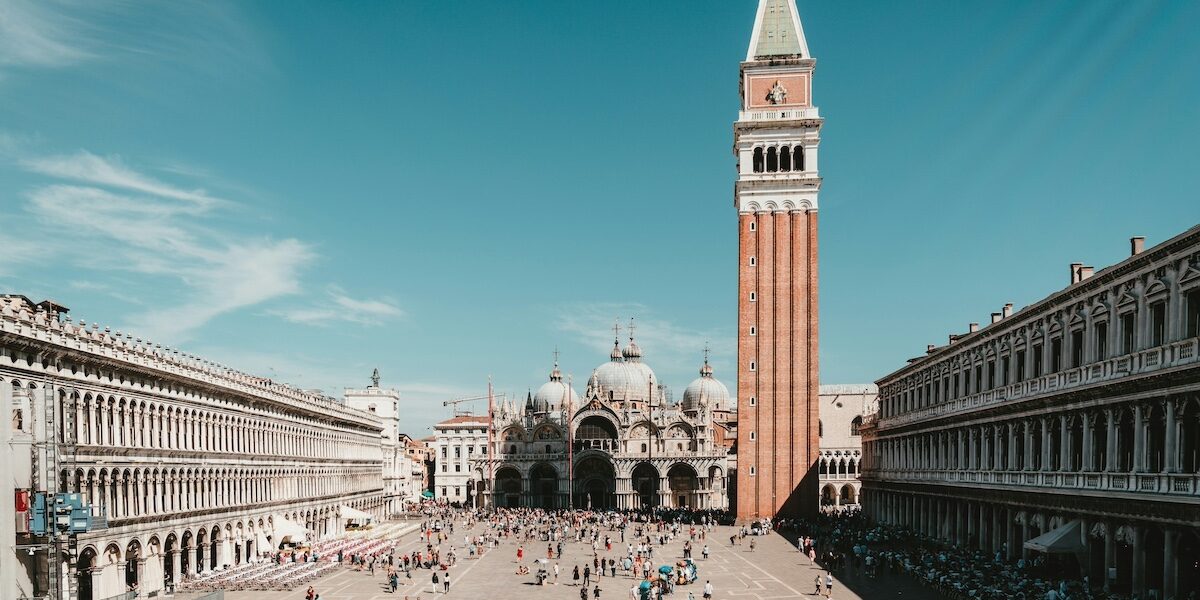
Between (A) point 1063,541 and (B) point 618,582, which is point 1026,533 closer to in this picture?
(A) point 1063,541

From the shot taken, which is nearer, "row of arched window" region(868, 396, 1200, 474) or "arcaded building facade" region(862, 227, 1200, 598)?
"row of arched window" region(868, 396, 1200, 474)

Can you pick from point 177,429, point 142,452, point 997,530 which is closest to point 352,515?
point 177,429

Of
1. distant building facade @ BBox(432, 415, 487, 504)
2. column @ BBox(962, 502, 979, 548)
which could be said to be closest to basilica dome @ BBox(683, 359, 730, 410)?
distant building facade @ BBox(432, 415, 487, 504)

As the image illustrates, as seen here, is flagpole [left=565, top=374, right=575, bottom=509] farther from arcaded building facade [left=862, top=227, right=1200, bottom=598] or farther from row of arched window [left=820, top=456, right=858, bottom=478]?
arcaded building facade [left=862, top=227, right=1200, bottom=598]

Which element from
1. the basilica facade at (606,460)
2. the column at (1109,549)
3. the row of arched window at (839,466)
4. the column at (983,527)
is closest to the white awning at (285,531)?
the column at (983,527)

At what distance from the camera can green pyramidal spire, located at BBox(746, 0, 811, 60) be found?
298 ft

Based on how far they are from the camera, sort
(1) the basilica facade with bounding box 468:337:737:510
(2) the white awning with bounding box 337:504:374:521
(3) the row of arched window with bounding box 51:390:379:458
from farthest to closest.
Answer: (1) the basilica facade with bounding box 468:337:737:510, (2) the white awning with bounding box 337:504:374:521, (3) the row of arched window with bounding box 51:390:379:458

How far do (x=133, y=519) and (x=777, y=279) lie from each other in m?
55.0

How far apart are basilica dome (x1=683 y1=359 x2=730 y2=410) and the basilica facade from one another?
16.5 metres

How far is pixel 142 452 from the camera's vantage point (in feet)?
157

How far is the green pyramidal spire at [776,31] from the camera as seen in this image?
90.9 m

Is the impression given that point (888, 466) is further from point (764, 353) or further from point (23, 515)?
point (23, 515)

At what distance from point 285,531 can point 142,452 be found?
13.6 meters

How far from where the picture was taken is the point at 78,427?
4234 centimetres
